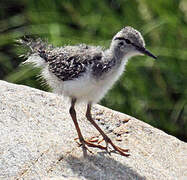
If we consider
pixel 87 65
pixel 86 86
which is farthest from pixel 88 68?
pixel 86 86

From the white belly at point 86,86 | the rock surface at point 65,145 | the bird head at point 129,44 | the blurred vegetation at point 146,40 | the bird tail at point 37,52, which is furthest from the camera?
the blurred vegetation at point 146,40

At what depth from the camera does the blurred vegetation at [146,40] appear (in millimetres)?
7336

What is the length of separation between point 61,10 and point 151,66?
173cm

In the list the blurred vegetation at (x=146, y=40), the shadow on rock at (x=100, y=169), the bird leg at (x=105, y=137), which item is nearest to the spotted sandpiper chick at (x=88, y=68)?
the bird leg at (x=105, y=137)

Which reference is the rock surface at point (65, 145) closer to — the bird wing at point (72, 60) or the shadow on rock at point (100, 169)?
the shadow on rock at point (100, 169)

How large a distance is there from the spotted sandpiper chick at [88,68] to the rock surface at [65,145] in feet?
0.67

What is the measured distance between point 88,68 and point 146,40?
8.42ft

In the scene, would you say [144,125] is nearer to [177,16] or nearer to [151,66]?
[151,66]

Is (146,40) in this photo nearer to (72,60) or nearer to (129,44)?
(129,44)

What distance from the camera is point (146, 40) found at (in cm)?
750

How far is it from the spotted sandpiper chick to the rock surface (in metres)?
0.21

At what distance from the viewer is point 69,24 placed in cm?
798

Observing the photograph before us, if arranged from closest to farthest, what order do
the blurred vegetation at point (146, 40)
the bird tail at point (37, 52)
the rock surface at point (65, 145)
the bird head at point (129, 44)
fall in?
the rock surface at point (65, 145), the bird head at point (129, 44), the bird tail at point (37, 52), the blurred vegetation at point (146, 40)

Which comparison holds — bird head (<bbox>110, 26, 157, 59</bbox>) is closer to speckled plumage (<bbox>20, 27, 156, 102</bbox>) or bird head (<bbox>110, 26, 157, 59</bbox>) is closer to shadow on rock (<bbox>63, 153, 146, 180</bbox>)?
speckled plumage (<bbox>20, 27, 156, 102</bbox>)
